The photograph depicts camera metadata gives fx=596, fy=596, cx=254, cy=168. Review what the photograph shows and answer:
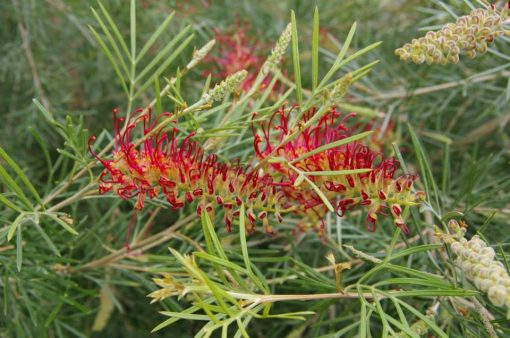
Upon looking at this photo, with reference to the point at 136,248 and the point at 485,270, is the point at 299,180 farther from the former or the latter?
the point at 136,248

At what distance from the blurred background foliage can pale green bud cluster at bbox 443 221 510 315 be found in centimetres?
21

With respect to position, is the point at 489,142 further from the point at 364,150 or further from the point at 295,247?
the point at 364,150

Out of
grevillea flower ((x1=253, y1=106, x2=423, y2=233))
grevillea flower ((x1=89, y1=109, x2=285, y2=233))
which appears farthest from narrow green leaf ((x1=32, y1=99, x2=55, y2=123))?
grevillea flower ((x1=253, y1=106, x2=423, y2=233))

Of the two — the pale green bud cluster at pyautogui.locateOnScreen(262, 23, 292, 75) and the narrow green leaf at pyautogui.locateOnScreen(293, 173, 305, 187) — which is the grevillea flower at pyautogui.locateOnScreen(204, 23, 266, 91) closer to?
the pale green bud cluster at pyautogui.locateOnScreen(262, 23, 292, 75)

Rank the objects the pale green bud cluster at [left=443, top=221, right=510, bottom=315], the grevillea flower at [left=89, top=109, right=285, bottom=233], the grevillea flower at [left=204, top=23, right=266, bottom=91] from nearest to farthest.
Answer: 1. the pale green bud cluster at [left=443, top=221, right=510, bottom=315]
2. the grevillea flower at [left=89, top=109, right=285, bottom=233]
3. the grevillea flower at [left=204, top=23, right=266, bottom=91]

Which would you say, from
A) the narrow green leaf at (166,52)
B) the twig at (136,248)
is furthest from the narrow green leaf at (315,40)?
the twig at (136,248)

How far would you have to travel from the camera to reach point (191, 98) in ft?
2.92

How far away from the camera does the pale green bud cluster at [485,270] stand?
38 centimetres

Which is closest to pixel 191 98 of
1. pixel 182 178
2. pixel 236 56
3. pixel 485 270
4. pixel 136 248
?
pixel 236 56

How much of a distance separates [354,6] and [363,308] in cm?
85

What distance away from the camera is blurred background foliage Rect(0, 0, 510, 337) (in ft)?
2.31

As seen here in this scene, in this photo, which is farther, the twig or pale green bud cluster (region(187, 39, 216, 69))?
the twig

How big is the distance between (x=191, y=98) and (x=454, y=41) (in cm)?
50

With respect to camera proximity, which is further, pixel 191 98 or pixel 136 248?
pixel 191 98
